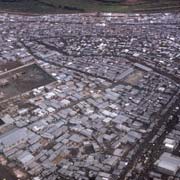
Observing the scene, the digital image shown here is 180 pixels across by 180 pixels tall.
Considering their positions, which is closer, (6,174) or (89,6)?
(6,174)

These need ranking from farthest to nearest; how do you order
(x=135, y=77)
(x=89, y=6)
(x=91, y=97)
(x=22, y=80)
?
(x=89, y=6) → (x=22, y=80) → (x=135, y=77) → (x=91, y=97)

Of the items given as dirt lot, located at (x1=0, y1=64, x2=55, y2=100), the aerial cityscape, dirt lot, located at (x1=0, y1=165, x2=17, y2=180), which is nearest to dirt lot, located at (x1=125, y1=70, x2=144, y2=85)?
the aerial cityscape

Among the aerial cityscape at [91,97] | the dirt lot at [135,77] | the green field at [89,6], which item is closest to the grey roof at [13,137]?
the aerial cityscape at [91,97]

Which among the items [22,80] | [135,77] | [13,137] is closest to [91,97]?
[135,77]

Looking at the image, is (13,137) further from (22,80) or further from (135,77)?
(135,77)

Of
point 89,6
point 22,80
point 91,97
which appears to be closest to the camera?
point 91,97

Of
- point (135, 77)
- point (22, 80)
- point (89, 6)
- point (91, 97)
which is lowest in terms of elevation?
point (22, 80)

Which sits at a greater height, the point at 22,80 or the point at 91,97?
the point at 91,97

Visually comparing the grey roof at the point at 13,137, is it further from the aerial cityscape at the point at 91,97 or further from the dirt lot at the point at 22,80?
the dirt lot at the point at 22,80
